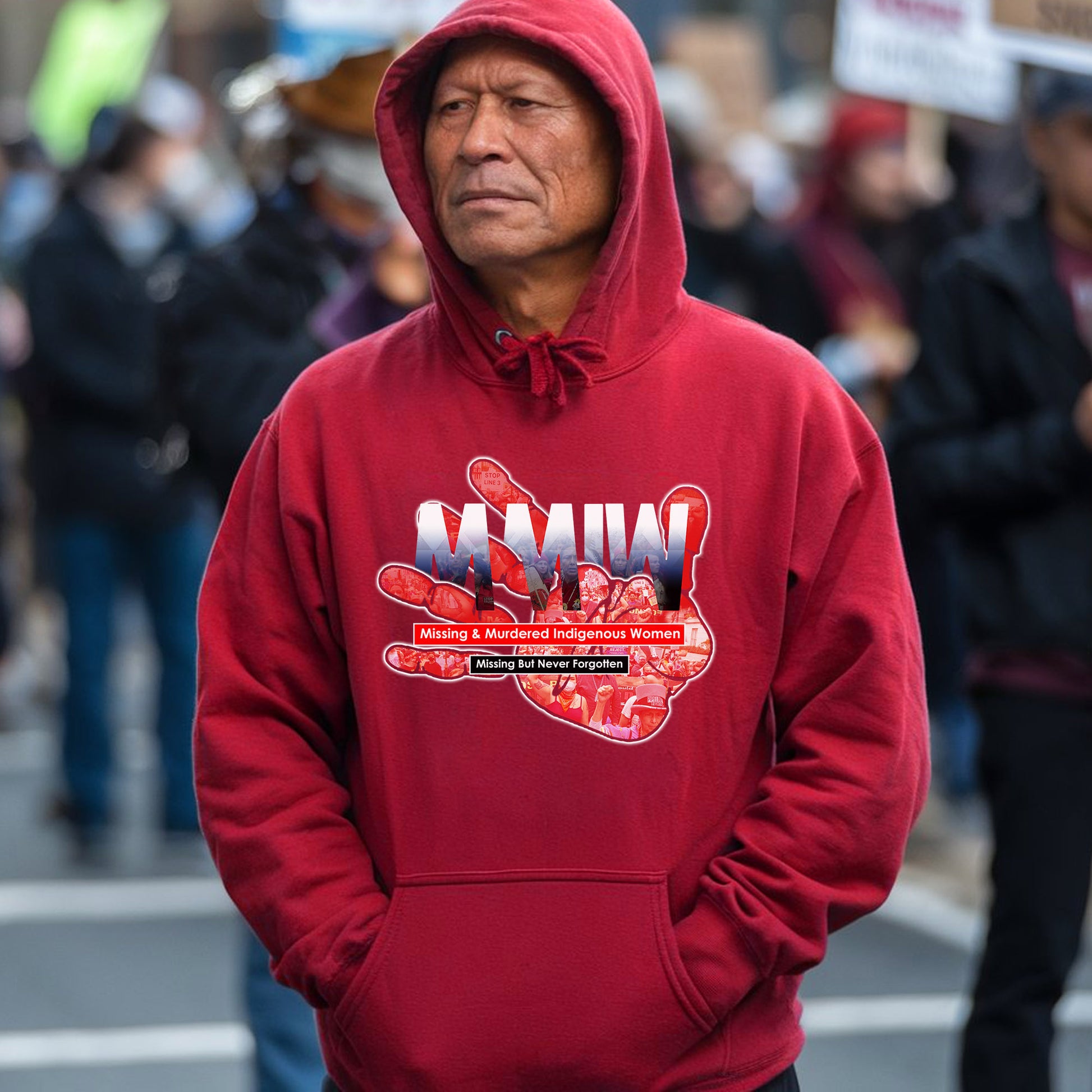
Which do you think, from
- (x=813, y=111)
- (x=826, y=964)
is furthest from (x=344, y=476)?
(x=813, y=111)

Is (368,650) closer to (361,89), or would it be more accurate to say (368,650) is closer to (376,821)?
(376,821)

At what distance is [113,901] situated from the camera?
7.67 meters

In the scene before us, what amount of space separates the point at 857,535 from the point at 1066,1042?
349cm

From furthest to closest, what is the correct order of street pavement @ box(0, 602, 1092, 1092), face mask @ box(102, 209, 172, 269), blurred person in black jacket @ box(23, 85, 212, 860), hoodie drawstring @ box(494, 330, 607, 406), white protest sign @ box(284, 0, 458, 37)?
face mask @ box(102, 209, 172, 269) → blurred person in black jacket @ box(23, 85, 212, 860) → white protest sign @ box(284, 0, 458, 37) → street pavement @ box(0, 602, 1092, 1092) → hoodie drawstring @ box(494, 330, 607, 406)

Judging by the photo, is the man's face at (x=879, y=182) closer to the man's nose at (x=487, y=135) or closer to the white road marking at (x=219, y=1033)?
the white road marking at (x=219, y=1033)

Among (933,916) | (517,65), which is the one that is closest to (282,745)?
(517,65)

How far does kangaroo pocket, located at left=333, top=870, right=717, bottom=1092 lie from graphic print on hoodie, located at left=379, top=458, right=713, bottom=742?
0.21m

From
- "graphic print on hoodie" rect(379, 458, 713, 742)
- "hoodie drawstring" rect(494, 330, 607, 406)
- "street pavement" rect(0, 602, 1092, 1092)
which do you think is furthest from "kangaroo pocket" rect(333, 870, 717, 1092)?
"street pavement" rect(0, 602, 1092, 1092)

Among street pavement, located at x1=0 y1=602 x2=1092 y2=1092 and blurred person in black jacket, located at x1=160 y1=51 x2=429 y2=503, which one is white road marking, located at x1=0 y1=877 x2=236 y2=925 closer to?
street pavement, located at x1=0 y1=602 x2=1092 y2=1092

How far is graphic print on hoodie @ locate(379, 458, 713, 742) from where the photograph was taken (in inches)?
109

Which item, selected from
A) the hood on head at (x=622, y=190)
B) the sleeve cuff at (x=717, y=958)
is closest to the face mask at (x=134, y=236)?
the hood on head at (x=622, y=190)

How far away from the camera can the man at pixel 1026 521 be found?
13.8 feet

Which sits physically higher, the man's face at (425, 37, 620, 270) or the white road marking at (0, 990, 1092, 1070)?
the man's face at (425, 37, 620, 270)

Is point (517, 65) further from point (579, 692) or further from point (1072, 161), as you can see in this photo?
point (1072, 161)
